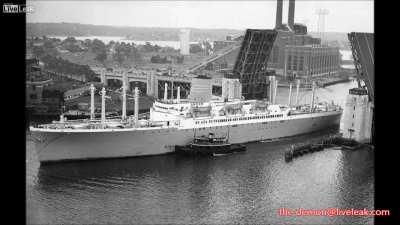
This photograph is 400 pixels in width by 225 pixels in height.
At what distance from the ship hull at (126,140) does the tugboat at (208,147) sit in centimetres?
24

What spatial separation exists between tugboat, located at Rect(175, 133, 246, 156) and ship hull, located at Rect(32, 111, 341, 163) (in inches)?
9.6

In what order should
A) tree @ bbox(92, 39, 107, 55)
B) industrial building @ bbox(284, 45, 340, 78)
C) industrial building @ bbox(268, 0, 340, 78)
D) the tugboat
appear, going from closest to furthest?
the tugboat, tree @ bbox(92, 39, 107, 55), industrial building @ bbox(284, 45, 340, 78), industrial building @ bbox(268, 0, 340, 78)

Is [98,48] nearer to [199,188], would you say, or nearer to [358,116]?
[358,116]

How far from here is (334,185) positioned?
10.1 meters

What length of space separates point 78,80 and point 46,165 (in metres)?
11.2

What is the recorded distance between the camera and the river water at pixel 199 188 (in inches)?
323

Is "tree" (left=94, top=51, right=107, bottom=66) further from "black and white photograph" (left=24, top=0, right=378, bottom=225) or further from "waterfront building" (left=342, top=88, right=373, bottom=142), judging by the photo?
"waterfront building" (left=342, top=88, right=373, bottom=142)

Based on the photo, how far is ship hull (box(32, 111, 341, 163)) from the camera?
10953 mm

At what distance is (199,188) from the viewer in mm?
9789

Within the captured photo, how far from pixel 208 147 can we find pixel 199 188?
2.49 meters

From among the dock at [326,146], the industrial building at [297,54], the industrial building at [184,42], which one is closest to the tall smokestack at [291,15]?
the industrial building at [297,54]

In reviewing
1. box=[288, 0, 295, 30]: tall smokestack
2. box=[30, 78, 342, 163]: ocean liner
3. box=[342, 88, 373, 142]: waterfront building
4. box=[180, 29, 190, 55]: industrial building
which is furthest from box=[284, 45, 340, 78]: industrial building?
box=[342, 88, 373, 142]: waterfront building

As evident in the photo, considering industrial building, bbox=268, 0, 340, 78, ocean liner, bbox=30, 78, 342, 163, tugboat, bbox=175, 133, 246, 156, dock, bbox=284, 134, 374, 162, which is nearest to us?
ocean liner, bbox=30, 78, 342, 163
